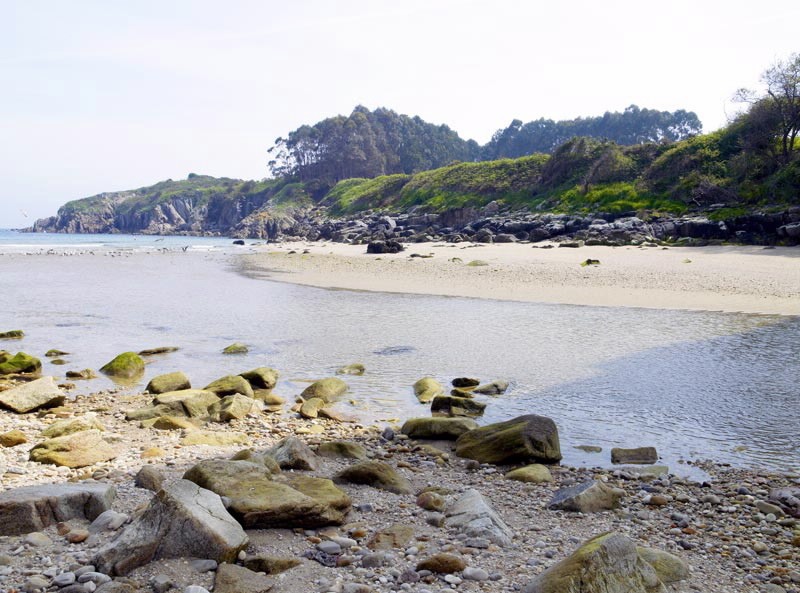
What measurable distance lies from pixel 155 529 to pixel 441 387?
7279mm

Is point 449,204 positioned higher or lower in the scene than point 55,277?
higher

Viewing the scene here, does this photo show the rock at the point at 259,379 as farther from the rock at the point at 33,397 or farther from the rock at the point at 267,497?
the rock at the point at 267,497

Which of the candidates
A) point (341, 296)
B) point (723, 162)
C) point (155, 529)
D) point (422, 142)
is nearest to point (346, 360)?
point (155, 529)

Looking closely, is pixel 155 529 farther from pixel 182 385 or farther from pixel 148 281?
pixel 148 281

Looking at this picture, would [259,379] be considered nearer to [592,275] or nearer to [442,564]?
[442,564]

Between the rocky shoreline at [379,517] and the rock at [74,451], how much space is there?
0.04m

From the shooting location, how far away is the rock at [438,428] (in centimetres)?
859

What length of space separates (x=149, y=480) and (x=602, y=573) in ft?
14.0

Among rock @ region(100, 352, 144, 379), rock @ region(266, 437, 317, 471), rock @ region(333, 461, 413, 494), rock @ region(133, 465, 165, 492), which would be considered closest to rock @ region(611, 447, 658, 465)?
rock @ region(333, 461, 413, 494)

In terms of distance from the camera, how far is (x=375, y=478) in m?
6.46

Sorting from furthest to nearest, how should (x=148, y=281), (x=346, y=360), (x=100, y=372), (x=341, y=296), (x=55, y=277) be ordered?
(x=55, y=277) → (x=148, y=281) → (x=341, y=296) → (x=346, y=360) → (x=100, y=372)

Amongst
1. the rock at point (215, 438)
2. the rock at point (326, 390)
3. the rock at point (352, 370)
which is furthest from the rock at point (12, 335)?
the rock at point (215, 438)

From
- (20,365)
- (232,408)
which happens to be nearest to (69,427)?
(232,408)

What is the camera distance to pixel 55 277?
3391 centimetres
